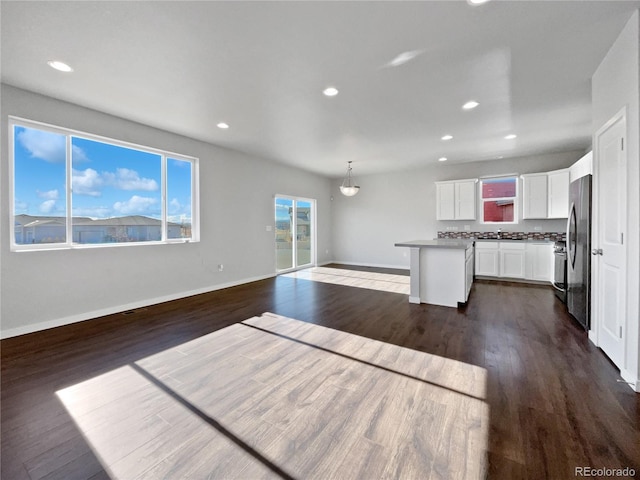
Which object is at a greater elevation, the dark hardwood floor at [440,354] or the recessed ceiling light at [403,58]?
the recessed ceiling light at [403,58]

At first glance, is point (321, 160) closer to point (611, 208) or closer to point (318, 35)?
point (318, 35)

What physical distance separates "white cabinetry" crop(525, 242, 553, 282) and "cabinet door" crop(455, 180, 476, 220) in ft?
4.77

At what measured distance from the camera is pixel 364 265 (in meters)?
8.84

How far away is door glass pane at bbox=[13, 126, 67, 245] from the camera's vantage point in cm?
331

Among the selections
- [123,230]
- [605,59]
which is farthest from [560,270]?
[123,230]

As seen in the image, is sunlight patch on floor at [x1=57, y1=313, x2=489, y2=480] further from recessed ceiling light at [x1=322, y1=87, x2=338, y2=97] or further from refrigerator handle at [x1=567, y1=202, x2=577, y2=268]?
recessed ceiling light at [x1=322, y1=87, x2=338, y2=97]

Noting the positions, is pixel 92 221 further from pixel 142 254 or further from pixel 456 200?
pixel 456 200

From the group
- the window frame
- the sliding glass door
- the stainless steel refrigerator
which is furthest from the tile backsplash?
the sliding glass door

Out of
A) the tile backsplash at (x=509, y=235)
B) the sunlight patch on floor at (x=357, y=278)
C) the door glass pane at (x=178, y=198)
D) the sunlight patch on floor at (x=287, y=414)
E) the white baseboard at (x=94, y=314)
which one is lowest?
the sunlight patch on floor at (x=287, y=414)

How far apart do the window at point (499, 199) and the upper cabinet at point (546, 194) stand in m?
0.32

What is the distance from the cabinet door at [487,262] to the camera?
6341 millimetres

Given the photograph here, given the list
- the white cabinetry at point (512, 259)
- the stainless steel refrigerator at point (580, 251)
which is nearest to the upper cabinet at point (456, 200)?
the white cabinetry at point (512, 259)

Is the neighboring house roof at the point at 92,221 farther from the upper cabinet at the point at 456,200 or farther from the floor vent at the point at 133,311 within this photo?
the upper cabinet at the point at 456,200
